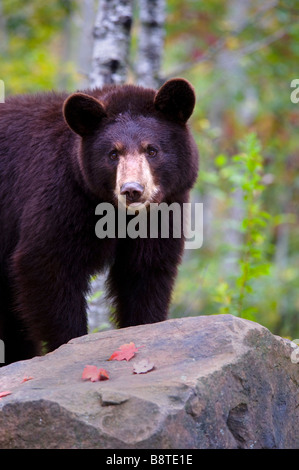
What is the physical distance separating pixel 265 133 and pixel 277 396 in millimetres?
14587

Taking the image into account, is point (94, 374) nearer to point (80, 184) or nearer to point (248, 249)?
point (80, 184)

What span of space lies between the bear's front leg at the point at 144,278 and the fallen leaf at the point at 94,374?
1363 mm

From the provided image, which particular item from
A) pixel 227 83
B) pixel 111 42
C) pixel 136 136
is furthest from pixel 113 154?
pixel 227 83

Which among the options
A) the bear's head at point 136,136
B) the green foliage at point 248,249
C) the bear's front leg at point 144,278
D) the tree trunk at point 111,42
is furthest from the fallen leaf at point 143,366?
the tree trunk at point 111,42

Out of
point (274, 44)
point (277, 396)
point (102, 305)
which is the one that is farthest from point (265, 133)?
point (277, 396)

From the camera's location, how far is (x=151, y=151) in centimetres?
417

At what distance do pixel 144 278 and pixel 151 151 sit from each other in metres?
0.92

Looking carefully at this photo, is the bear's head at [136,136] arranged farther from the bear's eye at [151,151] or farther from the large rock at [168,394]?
the large rock at [168,394]

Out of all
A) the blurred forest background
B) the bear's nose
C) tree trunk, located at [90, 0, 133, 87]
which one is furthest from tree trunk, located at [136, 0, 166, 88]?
the bear's nose

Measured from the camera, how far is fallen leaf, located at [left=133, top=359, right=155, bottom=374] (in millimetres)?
3246

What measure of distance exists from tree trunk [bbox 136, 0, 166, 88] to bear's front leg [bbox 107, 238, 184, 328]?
10.3 ft

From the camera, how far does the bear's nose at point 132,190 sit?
3795 millimetres
